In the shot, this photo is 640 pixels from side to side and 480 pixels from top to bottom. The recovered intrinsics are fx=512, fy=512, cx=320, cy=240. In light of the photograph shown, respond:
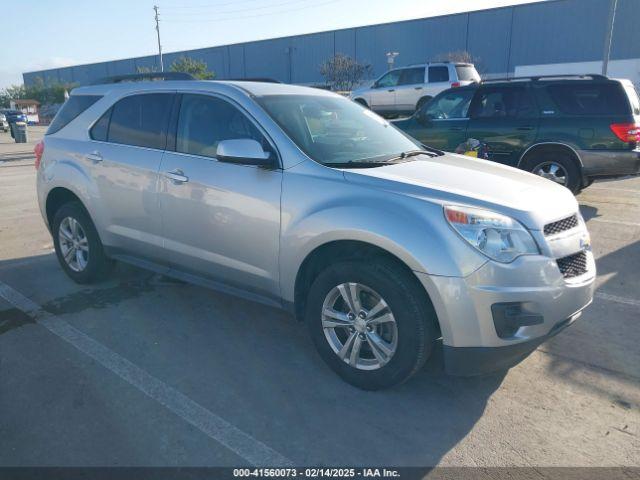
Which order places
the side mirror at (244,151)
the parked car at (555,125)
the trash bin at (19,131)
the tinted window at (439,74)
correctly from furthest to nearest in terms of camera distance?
the trash bin at (19,131)
the tinted window at (439,74)
the parked car at (555,125)
the side mirror at (244,151)

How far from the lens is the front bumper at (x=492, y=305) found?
2.71 metres

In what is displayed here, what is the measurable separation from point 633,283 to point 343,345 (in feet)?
10.9

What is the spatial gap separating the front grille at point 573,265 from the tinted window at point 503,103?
532cm

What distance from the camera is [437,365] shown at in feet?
11.6

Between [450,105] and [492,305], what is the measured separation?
6.74m

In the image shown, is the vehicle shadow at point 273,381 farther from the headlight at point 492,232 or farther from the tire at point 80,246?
the headlight at point 492,232

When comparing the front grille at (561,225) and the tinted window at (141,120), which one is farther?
the tinted window at (141,120)

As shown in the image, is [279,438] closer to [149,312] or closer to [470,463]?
[470,463]

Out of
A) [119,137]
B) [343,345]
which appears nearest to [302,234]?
Answer: [343,345]

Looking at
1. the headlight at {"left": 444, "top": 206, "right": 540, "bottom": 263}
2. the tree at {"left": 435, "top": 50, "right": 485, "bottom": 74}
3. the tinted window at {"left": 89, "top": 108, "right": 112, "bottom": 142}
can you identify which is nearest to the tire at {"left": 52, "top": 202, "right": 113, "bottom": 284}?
the tinted window at {"left": 89, "top": 108, "right": 112, "bottom": 142}

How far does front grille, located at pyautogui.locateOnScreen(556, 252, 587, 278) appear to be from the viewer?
2.95 metres

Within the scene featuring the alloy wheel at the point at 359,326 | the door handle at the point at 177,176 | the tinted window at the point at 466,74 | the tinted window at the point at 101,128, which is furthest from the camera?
the tinted window at the point at 466,74

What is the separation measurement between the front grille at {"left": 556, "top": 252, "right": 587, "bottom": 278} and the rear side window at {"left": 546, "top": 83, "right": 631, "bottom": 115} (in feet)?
16.8

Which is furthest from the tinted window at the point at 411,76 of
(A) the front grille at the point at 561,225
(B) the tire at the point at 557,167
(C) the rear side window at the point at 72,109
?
(A) the front grille at the point at 561,225
